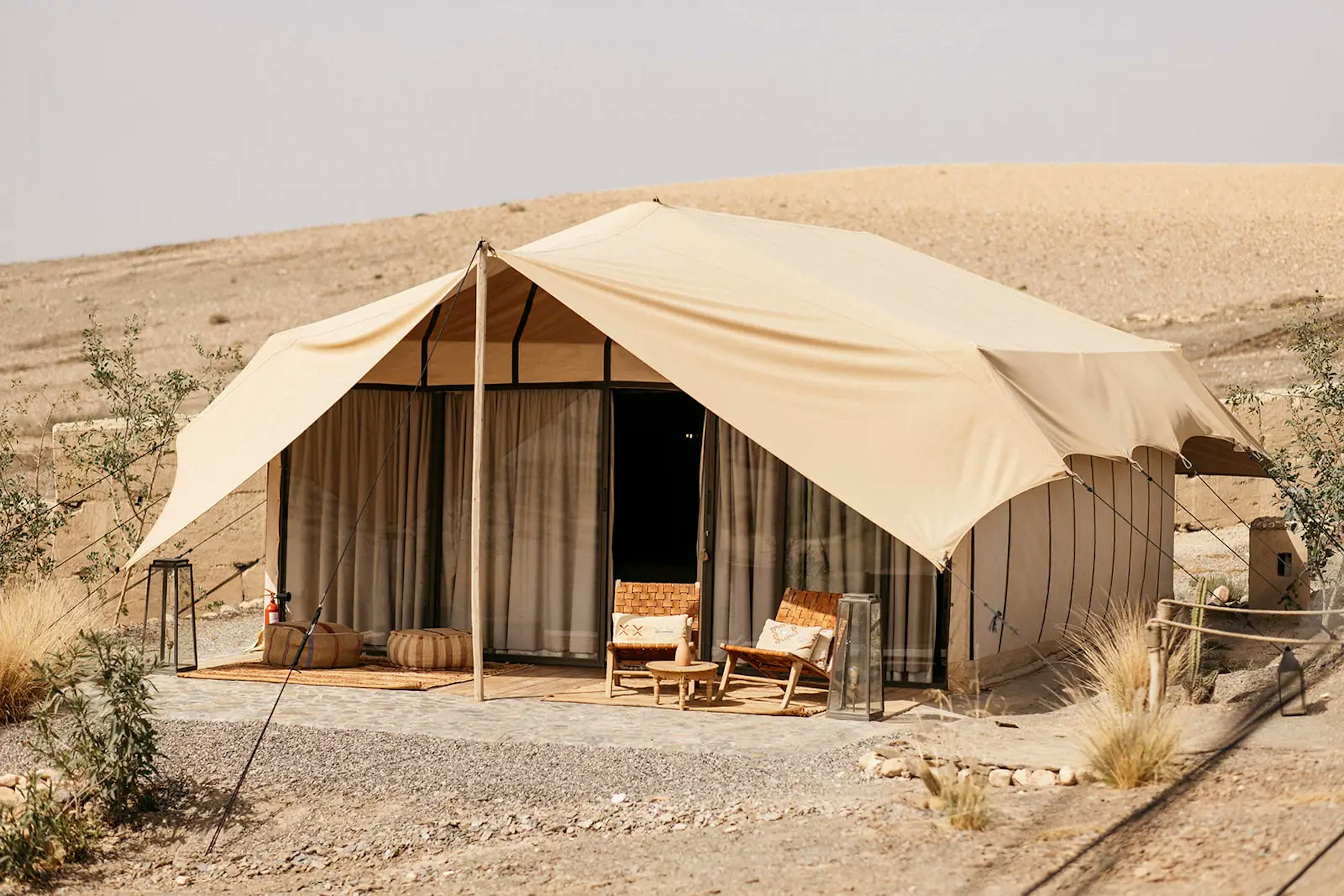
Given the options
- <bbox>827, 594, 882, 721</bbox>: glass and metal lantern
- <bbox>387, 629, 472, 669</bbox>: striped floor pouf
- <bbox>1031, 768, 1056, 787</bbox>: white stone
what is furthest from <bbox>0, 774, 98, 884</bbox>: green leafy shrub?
<bbox>1031, 768, 1056, 787</bbox>: white stone

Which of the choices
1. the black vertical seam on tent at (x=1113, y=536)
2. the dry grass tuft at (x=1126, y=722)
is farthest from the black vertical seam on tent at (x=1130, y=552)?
the dry grass tuft at (x=1126, y=722)

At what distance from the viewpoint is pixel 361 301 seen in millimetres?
34406

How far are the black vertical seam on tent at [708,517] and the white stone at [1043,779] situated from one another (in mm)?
3162

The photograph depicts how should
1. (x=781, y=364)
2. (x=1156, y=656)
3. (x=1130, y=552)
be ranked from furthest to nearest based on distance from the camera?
(x=1130, y=552) → (x=781, y=364) → (x=1156, y=656)

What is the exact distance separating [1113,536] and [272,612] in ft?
18.9

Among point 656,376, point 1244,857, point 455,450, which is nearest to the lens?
point 1244,857

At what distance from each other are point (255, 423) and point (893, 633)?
3912 millimetres

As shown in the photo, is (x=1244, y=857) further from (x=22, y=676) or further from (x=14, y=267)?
(x=14, y=267)

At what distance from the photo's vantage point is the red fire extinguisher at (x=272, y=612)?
10070mm

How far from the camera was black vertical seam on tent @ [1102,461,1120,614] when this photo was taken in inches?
405

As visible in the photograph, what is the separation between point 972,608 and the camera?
27.9 ft

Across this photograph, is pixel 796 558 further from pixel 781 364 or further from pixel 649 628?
pixel 781 364

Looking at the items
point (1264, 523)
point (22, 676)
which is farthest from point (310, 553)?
point (1264, 523)

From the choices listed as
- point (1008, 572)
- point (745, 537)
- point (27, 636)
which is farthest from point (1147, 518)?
point (27, 636)
